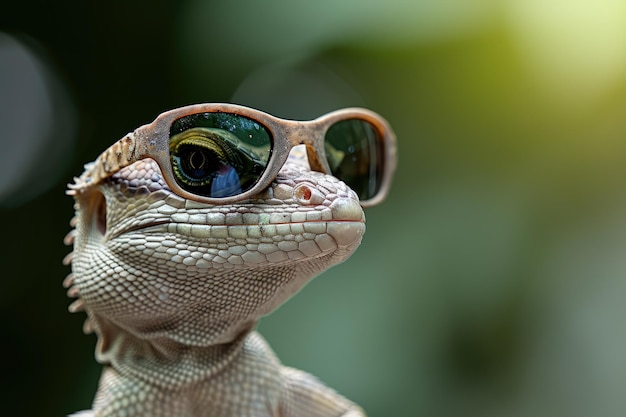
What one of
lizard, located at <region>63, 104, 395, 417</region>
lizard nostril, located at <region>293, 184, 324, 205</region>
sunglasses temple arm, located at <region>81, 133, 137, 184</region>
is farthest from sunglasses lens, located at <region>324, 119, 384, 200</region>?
sunglasses temple arm, located at <region>81, 133, 137, 184</region>

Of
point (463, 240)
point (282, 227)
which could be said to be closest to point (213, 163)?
point (282, 227)

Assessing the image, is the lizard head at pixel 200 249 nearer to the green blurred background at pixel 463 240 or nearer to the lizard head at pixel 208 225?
the lizard head at pixel 208 225

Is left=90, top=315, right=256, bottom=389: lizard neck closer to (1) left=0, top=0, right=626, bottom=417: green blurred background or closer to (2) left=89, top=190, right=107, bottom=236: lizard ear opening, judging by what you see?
(2) left=89, top=190, right=107, bottom=236: lizard ear opening

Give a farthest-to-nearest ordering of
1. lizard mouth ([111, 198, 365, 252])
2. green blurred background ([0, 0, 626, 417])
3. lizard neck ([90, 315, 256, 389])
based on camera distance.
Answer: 1. green blurred background ([0, 0, 626, 417])
2. lizard neck ([90, 315, 256, 389])
3. lizard mouth ([111, 198, 365, 252])

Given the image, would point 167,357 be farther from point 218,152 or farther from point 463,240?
point 463,240

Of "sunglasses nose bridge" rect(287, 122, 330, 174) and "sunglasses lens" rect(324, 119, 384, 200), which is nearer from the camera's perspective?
"sunglasses nose bridge" rect(287, 122, 330, 174)

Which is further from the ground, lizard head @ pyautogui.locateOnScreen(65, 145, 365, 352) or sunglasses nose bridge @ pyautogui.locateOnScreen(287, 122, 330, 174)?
sunglasses nose bridge @ pyautogui.locateOnScreen(287, 122, 330, 174)
